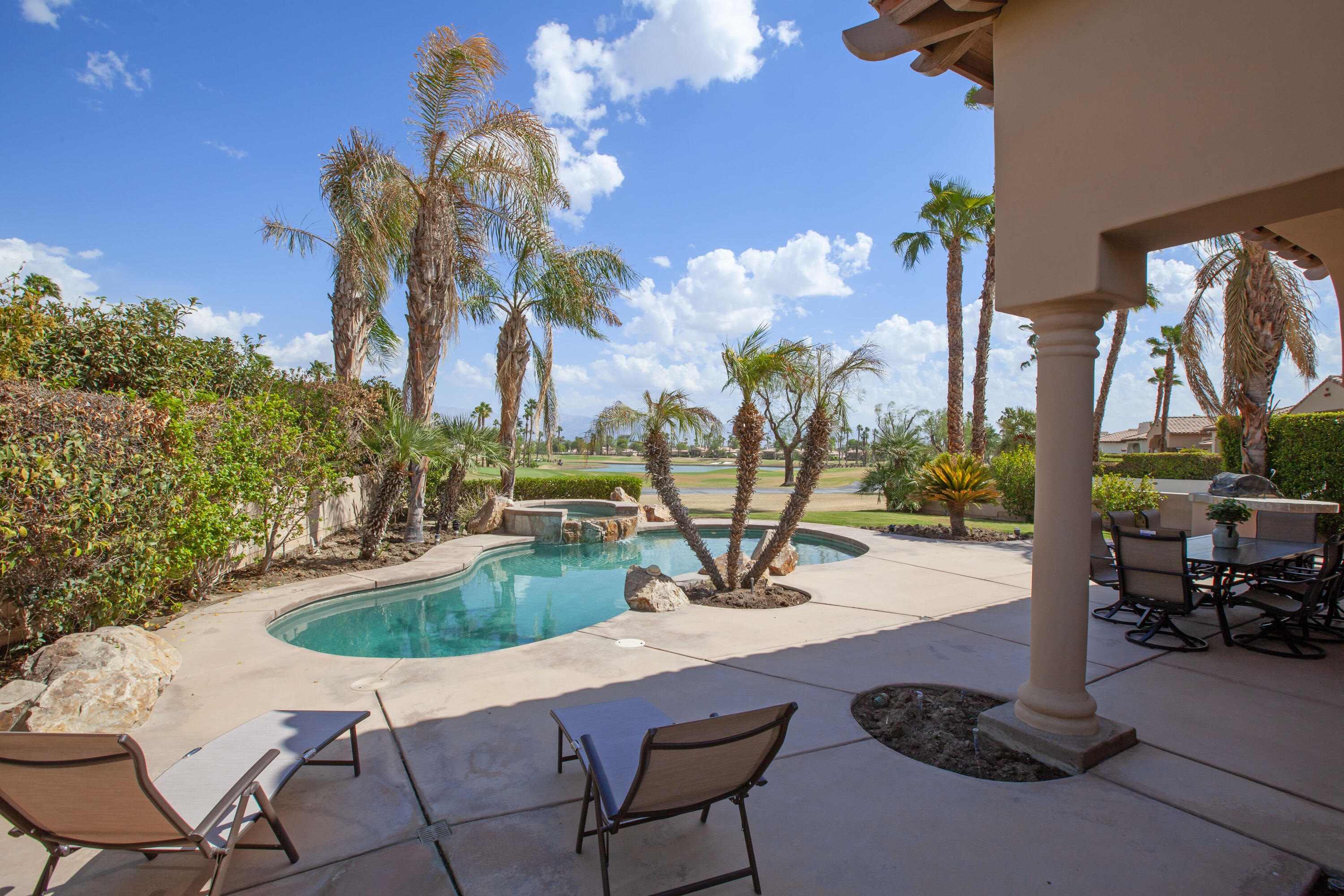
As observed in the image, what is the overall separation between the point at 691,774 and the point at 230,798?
74.6 inches

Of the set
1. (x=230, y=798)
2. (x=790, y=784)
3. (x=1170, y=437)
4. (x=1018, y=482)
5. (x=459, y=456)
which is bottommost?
(x=790, y=784)

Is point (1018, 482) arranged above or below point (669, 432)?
below

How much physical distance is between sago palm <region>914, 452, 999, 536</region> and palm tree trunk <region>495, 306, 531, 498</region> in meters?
10.5

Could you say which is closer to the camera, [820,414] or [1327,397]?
[820,414]

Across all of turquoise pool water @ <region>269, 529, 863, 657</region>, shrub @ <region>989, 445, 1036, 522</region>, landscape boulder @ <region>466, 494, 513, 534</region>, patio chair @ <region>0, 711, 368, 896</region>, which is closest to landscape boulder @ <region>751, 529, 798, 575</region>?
turquoise pool water @ <region>269, 529, 863, 657</region>

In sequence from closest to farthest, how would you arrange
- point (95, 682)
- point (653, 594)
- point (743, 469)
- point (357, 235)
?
1. point (95, 682)
2. point (653, 594)
3. point (743, 469)
4. point (357, 235)

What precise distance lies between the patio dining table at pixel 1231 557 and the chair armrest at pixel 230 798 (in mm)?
7418

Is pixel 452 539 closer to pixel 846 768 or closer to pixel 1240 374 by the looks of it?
pixel 846 768

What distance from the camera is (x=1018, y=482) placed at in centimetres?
1602

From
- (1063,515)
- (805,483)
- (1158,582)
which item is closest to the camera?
(1063,515)

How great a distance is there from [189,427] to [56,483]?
5.83 ft

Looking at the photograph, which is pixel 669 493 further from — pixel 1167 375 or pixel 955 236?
pixel 1167 375

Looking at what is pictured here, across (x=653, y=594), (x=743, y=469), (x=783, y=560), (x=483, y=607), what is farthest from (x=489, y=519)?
(x=743, y=469)

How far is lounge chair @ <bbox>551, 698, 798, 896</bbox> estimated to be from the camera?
92.7 inches
